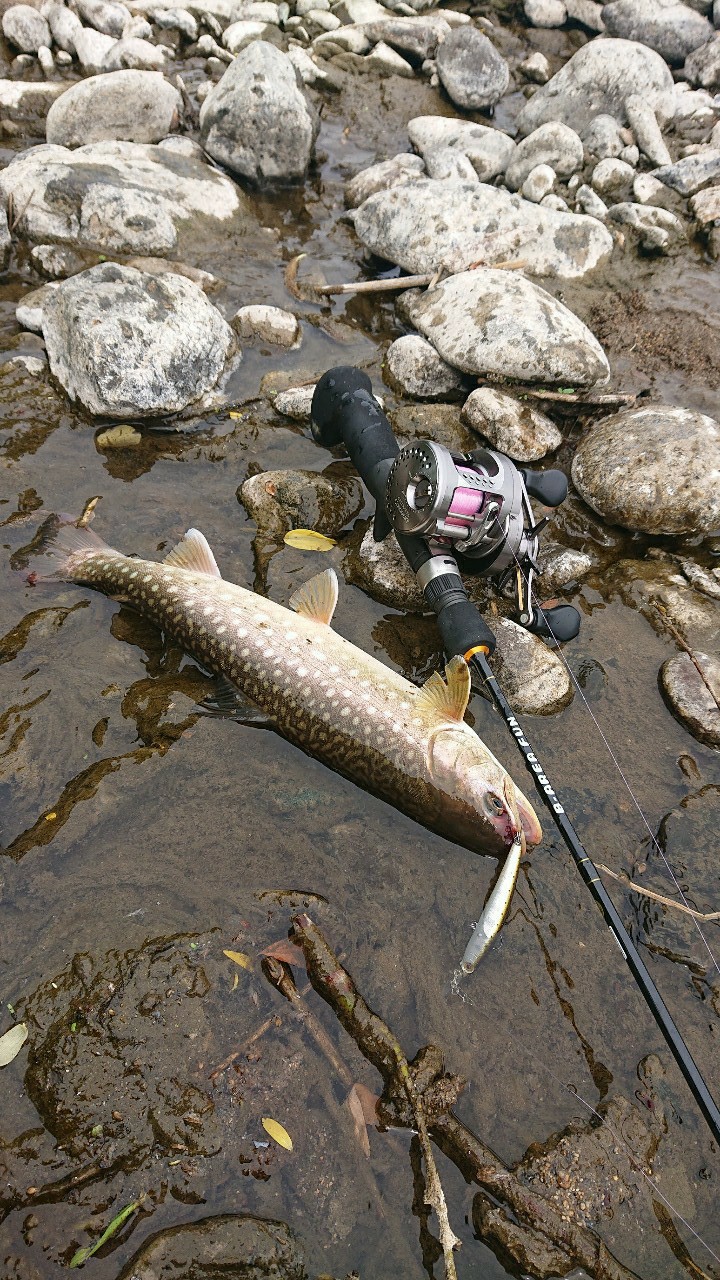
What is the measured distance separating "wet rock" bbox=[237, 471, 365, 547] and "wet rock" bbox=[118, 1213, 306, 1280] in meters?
4.08

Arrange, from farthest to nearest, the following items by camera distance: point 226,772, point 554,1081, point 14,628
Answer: point 14,628 → point 226,772 → point 554,1081

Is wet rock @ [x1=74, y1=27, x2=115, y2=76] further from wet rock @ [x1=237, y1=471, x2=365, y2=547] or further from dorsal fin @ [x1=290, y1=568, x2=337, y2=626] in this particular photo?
dorsal fin @ [x1=290, y1=568, x2=337, y2=626]

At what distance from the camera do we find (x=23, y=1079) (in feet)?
10.4

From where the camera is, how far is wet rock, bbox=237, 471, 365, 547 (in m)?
5.53

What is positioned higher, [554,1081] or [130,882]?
[554,1081]

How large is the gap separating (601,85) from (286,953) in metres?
12.8

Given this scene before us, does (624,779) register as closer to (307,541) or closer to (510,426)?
(307,541)

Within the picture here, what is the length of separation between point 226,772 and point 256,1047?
1531mm

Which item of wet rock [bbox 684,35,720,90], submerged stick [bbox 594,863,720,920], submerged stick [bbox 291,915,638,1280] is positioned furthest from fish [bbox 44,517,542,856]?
wet rock [bbox 684,35,720,90]

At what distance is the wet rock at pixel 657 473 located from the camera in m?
5.48

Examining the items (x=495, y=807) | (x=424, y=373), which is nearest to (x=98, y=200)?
(x=424, y=373)

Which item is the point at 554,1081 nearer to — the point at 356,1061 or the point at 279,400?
the point at 356,1061

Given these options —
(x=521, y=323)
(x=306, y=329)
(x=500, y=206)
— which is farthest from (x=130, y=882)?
(x=500, y=206)

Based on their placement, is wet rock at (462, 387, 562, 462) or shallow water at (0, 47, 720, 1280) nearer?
shallow water at (0, 47, 720, 1280)
